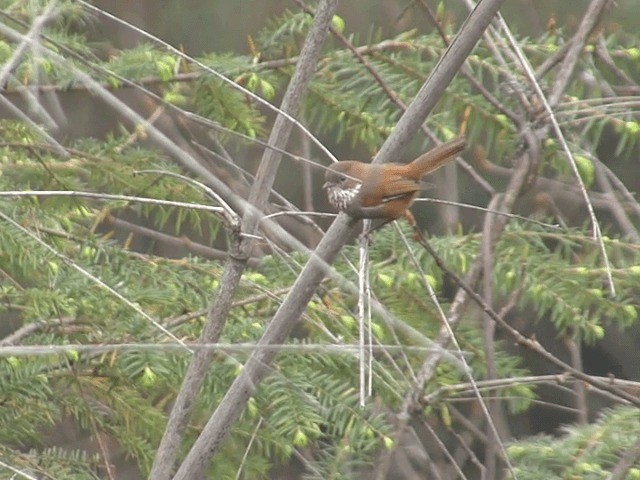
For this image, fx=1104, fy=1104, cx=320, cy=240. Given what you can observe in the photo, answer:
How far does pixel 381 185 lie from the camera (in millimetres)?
1857

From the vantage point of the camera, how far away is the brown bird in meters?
1.78

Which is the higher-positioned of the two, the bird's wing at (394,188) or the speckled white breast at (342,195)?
the bird's wing at (394,188)

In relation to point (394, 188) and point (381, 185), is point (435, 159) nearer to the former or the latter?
point (394, 188)

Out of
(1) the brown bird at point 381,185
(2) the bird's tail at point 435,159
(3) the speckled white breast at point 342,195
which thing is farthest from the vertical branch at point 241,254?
(2) the bird's tail at point 435,159

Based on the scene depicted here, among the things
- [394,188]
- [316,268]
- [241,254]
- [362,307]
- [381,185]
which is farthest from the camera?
[394,188]

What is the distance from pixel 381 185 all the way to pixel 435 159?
1.32 ft

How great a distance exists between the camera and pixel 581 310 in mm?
2482

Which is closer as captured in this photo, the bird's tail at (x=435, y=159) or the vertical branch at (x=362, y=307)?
the vertical branch at (x=362, y=307)

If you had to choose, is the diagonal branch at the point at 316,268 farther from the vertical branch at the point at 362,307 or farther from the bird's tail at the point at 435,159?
the bird's tail at the point at 435,159

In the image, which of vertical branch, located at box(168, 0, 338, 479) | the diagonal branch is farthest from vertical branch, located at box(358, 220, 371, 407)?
vertical branch, located at box(168, 0, 338, 479)

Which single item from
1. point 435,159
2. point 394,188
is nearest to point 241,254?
point 394,188

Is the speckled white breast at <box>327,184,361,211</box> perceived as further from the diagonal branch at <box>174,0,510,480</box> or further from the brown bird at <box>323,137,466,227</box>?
the diagonal branch at <box>174,0,510,480</box>

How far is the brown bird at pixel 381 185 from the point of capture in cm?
178

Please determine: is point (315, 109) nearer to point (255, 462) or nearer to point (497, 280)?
point (497, 280)
